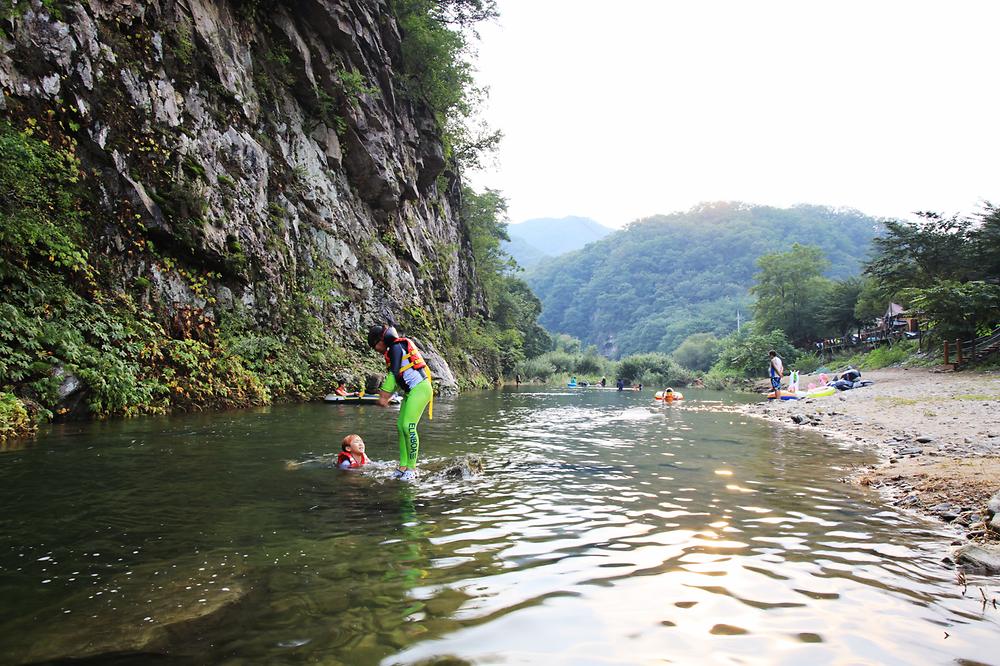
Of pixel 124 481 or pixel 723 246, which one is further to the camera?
pixel 723 246

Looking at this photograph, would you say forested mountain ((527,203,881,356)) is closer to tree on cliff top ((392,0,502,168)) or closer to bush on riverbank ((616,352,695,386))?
bush on riverbank ((616,352,695,386))

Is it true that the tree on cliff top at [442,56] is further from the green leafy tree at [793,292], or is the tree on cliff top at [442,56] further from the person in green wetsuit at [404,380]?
the green leafy tree at [793,292]

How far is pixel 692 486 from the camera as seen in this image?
7.47m

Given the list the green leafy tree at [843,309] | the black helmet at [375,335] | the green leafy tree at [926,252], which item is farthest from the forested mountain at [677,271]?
the black helmet at [375,335]

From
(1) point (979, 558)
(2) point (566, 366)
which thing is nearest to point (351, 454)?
(1) point (979, 558)

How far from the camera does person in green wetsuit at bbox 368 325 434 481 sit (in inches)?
329

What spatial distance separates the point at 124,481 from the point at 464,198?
1792 inches

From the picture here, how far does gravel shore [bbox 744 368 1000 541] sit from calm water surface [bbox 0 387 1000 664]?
49 cm

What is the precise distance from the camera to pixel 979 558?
4324 mm

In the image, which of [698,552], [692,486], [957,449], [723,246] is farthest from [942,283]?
[723,246]

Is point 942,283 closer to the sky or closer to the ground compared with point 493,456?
closer to the sky

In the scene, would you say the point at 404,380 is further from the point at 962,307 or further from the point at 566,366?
the point at 566,366

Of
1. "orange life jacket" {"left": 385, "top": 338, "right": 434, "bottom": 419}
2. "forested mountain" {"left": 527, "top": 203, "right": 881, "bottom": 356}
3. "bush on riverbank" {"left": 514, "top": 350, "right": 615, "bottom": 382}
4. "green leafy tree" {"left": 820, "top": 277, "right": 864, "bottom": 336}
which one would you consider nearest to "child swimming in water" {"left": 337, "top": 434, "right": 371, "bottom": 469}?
"orange life jacket" {"left": 385, "top": 338, "right": 434, "bottom": 419}

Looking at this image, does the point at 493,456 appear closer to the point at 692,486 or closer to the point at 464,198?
the point at 692,486
